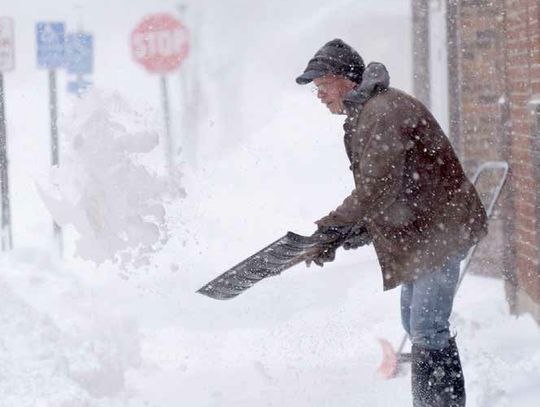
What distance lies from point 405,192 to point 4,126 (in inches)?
351

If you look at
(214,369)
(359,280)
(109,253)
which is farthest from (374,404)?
(359,280)

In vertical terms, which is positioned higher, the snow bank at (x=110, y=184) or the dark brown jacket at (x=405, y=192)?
the dark brown jacket at (x=405, y=192)

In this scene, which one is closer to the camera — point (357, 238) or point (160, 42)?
point (357, 238)

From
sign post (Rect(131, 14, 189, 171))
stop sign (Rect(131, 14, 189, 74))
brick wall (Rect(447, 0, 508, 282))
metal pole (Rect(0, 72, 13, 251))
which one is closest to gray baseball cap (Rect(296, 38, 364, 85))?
brick wall (Rect(447, 0, 508, 282))

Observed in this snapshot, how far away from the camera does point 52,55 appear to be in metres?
14.1

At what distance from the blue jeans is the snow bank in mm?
4512

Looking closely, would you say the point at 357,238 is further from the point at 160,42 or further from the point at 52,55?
the point at 160,42

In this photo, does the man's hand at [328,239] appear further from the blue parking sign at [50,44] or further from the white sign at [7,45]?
the blue parking sign at [50,44]

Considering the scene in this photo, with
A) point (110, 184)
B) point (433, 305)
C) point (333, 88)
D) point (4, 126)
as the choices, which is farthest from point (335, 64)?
point (4, 126)

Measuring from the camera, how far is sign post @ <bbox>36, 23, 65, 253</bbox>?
548 inches

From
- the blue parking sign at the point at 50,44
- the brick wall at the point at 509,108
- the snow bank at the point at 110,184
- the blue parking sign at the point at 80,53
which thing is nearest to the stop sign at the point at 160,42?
the blue parking sign at the point at 80,53

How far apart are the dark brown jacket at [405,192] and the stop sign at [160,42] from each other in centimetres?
1317

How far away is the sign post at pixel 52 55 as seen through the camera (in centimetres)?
1392

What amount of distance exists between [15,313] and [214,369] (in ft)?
4.49
